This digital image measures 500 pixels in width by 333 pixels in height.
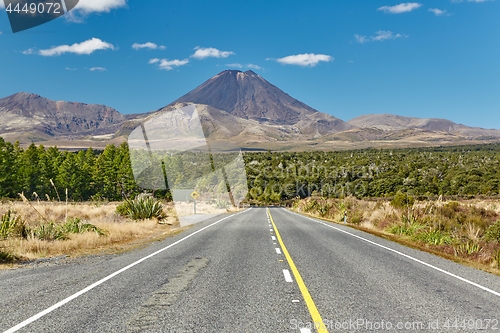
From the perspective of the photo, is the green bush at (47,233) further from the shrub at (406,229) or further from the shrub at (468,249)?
the shrub at (406,229)

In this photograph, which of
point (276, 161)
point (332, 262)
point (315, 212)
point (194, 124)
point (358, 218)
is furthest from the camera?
point (276, 161)

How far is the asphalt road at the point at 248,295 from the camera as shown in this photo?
5.59 meters

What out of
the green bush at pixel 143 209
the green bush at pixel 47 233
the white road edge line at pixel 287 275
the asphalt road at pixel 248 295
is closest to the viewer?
the asphalt road at pixel 248 295

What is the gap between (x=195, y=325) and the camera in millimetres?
5453

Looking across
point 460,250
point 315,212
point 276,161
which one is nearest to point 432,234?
point 460,250

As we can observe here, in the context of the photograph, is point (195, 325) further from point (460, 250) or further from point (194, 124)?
point (194, 124)

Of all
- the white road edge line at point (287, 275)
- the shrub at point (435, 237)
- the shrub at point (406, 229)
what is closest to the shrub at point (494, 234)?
the shrub at point (435, 237)

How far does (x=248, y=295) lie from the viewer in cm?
713

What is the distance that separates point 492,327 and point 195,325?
420 cm

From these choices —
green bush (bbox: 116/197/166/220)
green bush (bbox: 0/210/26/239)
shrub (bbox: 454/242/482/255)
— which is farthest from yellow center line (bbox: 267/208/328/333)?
green bush (bbox: 116/197/166/220)

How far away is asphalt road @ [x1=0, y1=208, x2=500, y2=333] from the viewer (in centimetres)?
559

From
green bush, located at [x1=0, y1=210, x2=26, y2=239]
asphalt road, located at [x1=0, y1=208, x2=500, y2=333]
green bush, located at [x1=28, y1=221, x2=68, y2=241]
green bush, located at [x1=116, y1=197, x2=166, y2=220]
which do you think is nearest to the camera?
asphalt road, located at [x1=0, y1=208, x2=500, y2=333]

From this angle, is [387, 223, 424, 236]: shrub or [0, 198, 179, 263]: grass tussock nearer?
[0, 198, 179, 263]: grass tussock

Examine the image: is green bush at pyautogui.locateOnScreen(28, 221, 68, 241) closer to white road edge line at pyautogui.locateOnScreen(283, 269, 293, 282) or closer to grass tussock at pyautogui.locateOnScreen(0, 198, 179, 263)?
grass tussock at pyautogui.locateOnScreen(0, 198, 179, 263)
